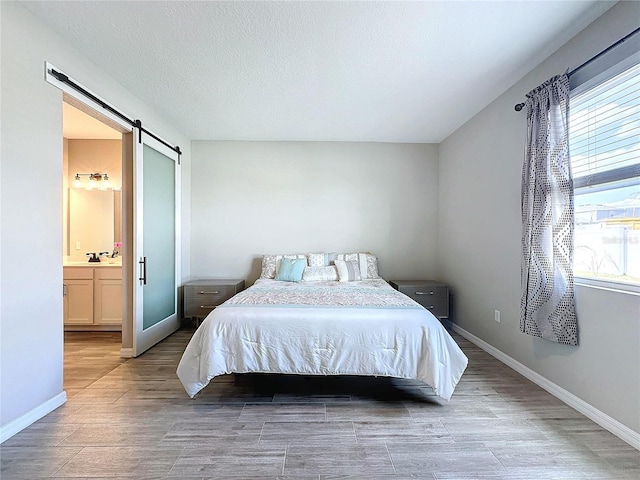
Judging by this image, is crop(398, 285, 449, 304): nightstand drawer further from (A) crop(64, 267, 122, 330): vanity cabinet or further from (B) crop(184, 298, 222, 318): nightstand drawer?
(A) crop(64, 267, 122, 330): vanity cabinet

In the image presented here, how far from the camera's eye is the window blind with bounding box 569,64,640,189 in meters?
1.81

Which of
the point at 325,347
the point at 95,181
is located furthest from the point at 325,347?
the point at 95,181

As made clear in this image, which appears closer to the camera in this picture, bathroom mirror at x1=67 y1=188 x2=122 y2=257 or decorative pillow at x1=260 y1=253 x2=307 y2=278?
decorative pillow at x1=260 y1=253 x2=307 y2=278

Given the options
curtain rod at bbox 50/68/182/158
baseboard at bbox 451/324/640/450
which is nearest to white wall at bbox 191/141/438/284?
curtain rod at bbox 50/68/182/158

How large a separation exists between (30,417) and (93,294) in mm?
2194

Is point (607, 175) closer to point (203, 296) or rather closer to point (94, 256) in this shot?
point (203, 296)

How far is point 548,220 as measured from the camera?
2.23 m

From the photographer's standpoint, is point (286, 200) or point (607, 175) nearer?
point (607, 175)

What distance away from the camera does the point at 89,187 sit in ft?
14.1

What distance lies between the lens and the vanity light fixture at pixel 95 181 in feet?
14.1

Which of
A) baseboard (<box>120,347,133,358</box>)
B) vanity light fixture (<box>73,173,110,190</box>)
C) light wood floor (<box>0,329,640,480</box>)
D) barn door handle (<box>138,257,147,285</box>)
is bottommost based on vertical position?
light wood floor (<box>0,329,640,480</box>)

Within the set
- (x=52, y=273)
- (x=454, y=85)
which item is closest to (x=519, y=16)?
(x=454, y=85)

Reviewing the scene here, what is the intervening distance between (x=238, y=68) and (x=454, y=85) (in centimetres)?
192

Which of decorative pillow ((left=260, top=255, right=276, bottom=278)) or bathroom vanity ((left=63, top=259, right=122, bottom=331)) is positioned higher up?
decorative pillow ((left=260, top=255, right=276, bottom=278))
